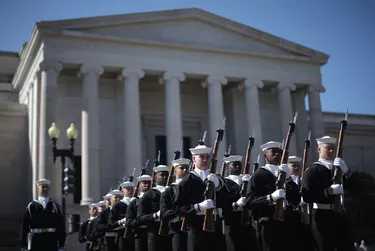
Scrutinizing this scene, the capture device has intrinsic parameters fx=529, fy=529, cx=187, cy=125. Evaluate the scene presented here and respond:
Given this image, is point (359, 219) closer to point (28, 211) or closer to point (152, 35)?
point (152, 35)

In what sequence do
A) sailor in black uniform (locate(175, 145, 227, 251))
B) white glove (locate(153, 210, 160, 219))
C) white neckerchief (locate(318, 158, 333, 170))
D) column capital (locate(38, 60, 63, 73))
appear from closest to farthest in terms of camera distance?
sailor in black uniform (locate(175, 145, 227, 251)), white neckerchief (locate(318, 158, 333, 170)), white glove (locate(153, 210, 160, 219)), column capital (locate(38, 60, 63, 73))

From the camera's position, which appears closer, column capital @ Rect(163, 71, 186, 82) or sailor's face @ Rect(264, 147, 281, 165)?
sailor's face @ Rect(264, 147, 281, 165)

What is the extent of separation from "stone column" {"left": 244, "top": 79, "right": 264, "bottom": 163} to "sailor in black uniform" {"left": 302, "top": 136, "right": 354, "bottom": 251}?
26738mm

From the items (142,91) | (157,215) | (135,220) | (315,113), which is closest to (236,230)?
(157,215)

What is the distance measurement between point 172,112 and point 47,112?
8.02 metres

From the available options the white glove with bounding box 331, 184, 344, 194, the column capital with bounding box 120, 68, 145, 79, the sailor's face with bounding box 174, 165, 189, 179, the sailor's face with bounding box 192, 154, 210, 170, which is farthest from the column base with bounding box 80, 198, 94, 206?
the white glove with bounding box 331, 184, 344, 194

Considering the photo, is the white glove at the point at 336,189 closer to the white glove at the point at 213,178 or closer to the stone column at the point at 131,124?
the white glove at the point at 213,178

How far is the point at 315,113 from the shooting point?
39.3m

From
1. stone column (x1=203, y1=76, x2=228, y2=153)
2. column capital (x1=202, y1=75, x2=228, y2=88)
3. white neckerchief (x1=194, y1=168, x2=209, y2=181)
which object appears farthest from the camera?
column capital (x1=202, y1=75, x2=228, y2=88)

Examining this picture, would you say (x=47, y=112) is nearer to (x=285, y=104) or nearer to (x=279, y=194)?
(x=285, y=104)

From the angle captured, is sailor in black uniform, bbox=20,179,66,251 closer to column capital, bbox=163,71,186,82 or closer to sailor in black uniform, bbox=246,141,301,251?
sailor in black uniform, bbox=246,141,301,251

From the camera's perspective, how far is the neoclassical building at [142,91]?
3269 centimetres

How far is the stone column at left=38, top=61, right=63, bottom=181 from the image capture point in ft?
102

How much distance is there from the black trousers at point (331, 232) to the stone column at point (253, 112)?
2703 cm
